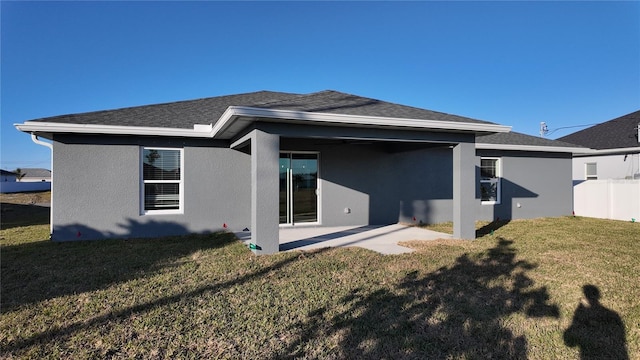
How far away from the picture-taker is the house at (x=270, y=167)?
22.0 feet

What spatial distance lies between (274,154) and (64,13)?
26.3ft

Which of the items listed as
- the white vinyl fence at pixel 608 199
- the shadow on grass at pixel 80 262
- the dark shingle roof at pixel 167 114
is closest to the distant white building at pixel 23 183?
the dark shingle roof at pixel 167 114

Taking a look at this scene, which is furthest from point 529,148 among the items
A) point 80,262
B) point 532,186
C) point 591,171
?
point 80,262

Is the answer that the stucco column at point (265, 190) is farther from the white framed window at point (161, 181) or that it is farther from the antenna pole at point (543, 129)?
the antenna pole at point (543, 129)

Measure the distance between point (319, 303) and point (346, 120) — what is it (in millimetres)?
3665

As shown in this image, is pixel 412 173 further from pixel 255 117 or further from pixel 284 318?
pixel 284 318

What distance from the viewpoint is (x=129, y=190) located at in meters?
8.51

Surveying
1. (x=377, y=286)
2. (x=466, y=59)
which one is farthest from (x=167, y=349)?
(x=466, y=59)

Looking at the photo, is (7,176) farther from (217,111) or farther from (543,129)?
(543,129)

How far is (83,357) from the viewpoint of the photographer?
294cm

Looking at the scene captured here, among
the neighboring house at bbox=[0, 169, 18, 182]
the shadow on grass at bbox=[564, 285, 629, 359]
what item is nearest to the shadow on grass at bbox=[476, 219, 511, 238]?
the shadow on grass at bbox=[564, 285, 629, 359]

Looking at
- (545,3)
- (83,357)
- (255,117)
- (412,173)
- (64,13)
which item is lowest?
(83,357)

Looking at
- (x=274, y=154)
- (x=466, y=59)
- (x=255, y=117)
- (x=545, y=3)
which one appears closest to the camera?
(x=255, y=117)

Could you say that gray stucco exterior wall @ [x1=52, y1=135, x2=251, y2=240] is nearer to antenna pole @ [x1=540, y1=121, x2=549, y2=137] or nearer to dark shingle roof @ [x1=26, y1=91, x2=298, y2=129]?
dark shingle roof @ [x1=26, y1=91, x2=298, y2=129]
